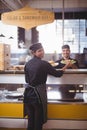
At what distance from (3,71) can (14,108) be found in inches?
23.2

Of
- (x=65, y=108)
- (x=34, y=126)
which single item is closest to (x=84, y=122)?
(x=65, y=108)

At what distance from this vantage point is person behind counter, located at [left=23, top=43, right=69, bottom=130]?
135 inches

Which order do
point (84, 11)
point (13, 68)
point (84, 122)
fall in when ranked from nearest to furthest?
point (84, 122)
point (13, 68)
point (84, 11)

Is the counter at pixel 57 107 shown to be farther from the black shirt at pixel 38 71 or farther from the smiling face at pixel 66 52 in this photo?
the smiling face at pixel 66 52

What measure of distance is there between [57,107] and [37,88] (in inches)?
22.6

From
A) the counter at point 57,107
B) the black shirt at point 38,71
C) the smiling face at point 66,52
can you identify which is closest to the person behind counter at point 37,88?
the black shirt at point 38,71

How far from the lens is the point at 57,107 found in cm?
382

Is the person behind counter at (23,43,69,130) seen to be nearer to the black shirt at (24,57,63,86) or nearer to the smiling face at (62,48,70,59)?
the black shirt at (24,57,63,86)

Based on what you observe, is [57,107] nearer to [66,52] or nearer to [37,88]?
[37,88]

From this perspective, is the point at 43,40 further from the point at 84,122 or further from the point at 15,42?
the point at 84,122

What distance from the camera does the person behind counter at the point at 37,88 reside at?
11.2 feet

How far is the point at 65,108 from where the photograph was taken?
3.81 metres

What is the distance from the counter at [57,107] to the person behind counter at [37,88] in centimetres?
38

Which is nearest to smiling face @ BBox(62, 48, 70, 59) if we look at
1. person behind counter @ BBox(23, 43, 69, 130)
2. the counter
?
the counter
